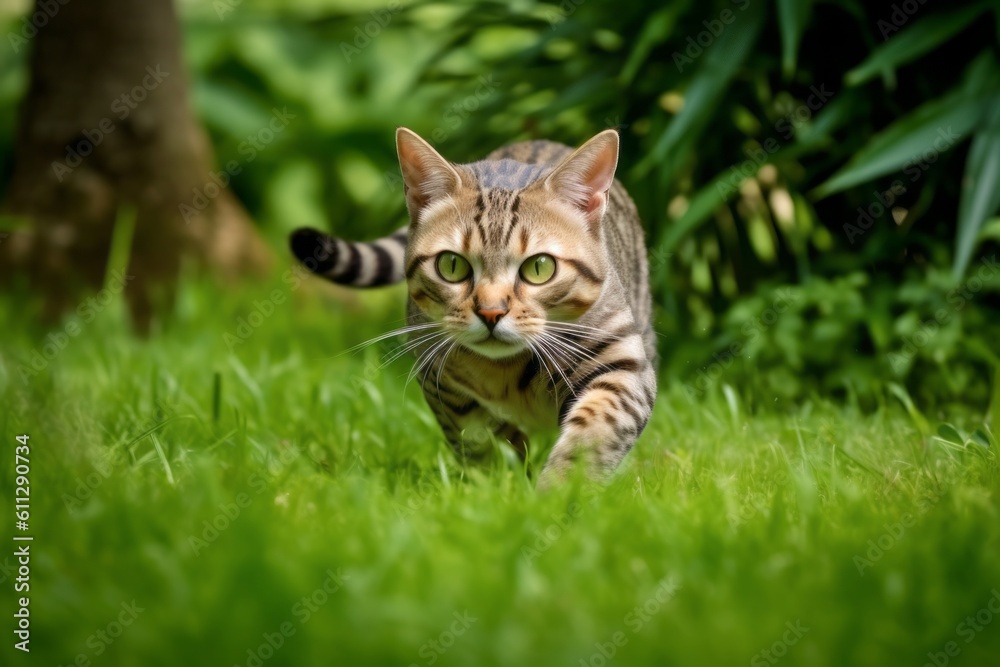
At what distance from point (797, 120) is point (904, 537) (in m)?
2.30

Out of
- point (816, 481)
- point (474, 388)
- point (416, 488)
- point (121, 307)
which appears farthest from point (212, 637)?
point (121, 307)

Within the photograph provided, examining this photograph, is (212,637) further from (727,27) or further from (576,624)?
(727,27)

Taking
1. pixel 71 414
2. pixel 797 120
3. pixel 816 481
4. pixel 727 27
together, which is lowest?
pixel 816 481

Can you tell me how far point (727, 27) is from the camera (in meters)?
3.66

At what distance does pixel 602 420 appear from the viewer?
242 centimetres

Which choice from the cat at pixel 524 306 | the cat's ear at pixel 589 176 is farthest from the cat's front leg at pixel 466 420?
the cat's ear at pixel 589 176

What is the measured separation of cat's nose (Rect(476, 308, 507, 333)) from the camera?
2.39m

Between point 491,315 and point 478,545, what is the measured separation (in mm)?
655

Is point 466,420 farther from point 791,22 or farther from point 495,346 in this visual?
point 791,22

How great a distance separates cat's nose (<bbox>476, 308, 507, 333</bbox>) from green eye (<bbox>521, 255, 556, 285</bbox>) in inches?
5.9

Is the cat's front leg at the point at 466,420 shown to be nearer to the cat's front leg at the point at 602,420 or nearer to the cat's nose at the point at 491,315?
the cat's front leg at the point at 602,420

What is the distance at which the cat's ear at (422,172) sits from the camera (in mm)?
2584

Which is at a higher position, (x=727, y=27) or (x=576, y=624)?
(x=727, y=27)

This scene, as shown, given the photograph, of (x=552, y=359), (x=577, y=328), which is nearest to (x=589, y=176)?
(x=577, y=328)
